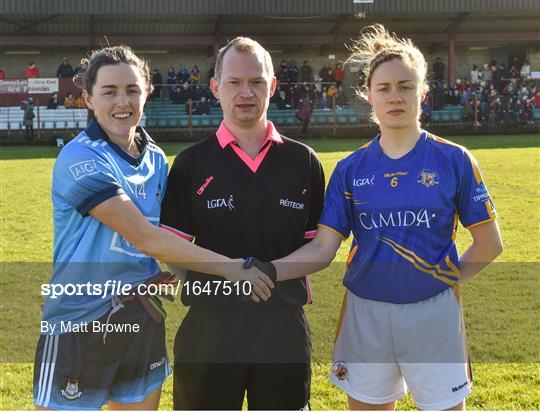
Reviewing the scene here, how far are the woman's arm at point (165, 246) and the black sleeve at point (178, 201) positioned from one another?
0.17m

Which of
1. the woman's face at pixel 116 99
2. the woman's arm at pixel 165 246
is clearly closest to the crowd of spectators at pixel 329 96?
the woman's face at pixel 116 99

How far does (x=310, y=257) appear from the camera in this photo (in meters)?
3.10

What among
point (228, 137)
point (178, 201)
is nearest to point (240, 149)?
point (228, 137)

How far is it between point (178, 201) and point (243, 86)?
601 millimetres

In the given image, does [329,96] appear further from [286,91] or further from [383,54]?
[383,54]

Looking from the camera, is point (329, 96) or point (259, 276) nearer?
point (259, 276)

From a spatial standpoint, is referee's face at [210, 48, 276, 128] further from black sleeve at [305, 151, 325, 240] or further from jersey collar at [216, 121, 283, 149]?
black sleeve at [305, 151, 325, 240]

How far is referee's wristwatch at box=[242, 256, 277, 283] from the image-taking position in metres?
2.97

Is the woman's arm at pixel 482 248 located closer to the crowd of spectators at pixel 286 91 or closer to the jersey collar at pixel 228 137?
the jersey collar at pixel 228 137

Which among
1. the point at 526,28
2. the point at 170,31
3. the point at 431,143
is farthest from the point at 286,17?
the point at 431,143

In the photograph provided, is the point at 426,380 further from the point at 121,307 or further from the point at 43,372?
the point at 43,372

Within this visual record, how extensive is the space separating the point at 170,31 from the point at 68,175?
113ft

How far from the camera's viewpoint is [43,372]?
2.96 meters

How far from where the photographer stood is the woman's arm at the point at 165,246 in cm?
293
